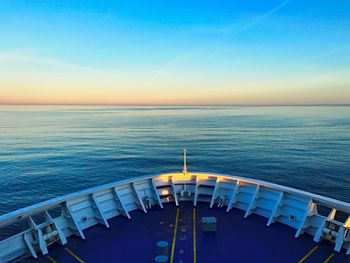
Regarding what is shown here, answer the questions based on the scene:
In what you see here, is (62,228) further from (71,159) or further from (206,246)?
(71,159)

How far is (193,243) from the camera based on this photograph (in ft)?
37.4

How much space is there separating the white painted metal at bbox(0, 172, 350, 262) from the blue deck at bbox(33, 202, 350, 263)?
18.5 inches

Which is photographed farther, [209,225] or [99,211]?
[99,211]

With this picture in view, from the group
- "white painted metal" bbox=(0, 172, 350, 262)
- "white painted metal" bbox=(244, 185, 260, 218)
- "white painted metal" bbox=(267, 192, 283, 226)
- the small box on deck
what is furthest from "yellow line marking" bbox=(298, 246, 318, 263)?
the small box on deck

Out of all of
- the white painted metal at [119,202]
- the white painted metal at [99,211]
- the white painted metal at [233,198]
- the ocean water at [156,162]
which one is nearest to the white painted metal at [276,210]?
the white painted metal at [233,198]

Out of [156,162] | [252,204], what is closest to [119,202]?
[252,204]

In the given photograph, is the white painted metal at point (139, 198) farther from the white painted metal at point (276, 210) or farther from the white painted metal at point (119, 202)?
the white painted metal at point (276, 210)

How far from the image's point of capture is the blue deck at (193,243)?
1037 centimetres

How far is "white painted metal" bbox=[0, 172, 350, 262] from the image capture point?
34.5ft

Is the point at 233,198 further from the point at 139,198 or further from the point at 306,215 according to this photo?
the point at 139,198

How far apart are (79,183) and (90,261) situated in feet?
90.7

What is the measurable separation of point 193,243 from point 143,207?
4.00 meters

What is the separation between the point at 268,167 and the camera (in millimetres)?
43656

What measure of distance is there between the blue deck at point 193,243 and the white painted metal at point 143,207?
18.5 inches
